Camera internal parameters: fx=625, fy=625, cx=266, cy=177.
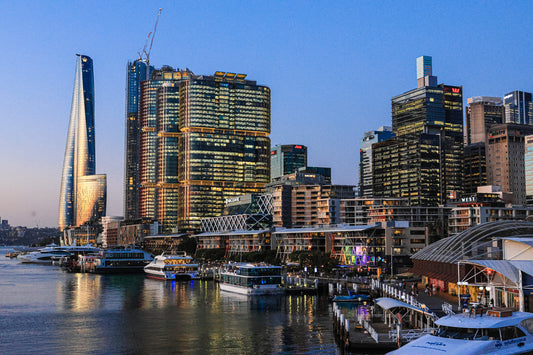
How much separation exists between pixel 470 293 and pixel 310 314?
2564 cm

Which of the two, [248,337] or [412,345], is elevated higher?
[412,345]

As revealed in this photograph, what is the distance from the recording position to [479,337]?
4438cm

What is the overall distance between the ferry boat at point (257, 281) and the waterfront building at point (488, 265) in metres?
34.6

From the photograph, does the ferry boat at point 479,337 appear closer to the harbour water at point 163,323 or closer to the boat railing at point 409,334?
the boat railing at point 409,334

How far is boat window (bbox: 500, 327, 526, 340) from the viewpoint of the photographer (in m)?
45.2

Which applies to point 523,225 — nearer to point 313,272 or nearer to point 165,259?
point 313,272

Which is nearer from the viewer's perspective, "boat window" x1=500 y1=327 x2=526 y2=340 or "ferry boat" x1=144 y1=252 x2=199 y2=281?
"boat window" x1=500 y1=327 x2=526 y2=340

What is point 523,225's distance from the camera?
90.2m

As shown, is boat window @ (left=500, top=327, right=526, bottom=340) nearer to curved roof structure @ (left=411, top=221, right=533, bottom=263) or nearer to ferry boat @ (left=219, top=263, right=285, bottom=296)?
curved roof structure @ (left=411, top=221, right=533, bottom=263)

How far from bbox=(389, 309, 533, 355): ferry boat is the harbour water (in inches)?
875

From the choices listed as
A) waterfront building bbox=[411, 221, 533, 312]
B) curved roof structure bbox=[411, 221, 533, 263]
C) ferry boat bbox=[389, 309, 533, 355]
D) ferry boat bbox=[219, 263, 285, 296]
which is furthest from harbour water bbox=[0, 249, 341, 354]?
ferry boat bbox=[389, 309, 533, 355]

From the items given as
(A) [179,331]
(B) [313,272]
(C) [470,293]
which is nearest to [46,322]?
(A) [179,331]

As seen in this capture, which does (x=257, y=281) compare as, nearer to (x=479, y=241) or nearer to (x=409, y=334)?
(x=479, y=241)

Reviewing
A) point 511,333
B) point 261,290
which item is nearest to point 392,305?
point 511,333
